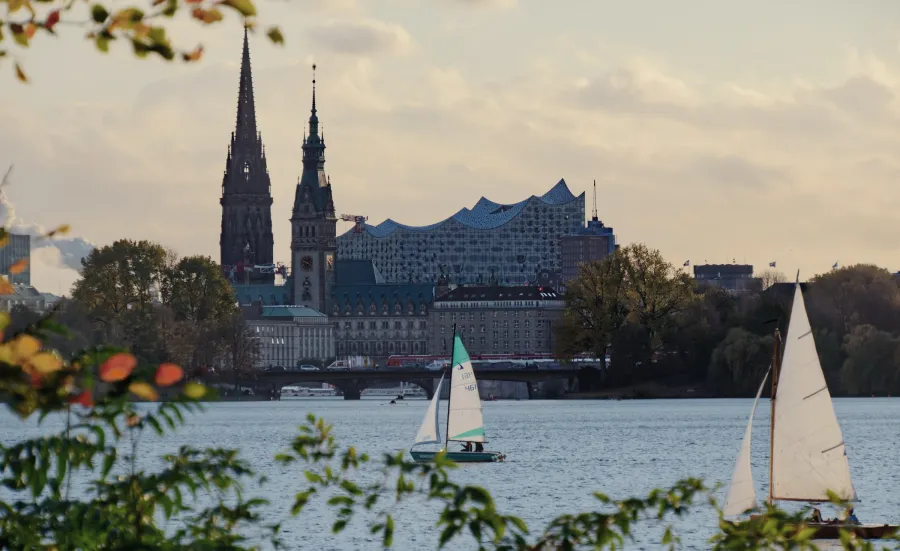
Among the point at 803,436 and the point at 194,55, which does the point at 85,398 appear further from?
the point at 803,436

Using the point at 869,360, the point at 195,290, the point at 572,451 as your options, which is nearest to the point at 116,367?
the point at 572,451

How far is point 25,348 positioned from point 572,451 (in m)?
77.1

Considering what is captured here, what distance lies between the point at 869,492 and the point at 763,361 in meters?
72.1

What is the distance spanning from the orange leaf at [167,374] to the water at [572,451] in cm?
2183

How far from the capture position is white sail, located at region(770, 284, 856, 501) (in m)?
37.4

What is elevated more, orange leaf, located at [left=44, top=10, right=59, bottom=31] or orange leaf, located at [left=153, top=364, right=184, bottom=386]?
orange leaf, located at [left=44, top=10, right=59, bottom=31]

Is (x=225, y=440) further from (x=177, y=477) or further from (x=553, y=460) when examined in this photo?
(x=177, y=477)

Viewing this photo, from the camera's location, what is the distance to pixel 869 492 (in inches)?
2223

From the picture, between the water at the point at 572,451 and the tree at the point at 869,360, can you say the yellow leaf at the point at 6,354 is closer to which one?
the water at the point at 572,451

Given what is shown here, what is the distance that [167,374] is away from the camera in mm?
7109

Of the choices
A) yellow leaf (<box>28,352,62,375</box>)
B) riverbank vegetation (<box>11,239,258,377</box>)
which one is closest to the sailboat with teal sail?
yellow leaf (<box>28,352,62,375</box>)

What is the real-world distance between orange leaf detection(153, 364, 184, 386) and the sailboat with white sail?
3003cm

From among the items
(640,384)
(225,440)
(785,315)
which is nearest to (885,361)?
(785,315)

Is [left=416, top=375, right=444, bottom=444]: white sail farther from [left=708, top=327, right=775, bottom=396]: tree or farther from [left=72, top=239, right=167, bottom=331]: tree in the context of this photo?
[left=72, top=239, right=167, bottom=331]: tree
